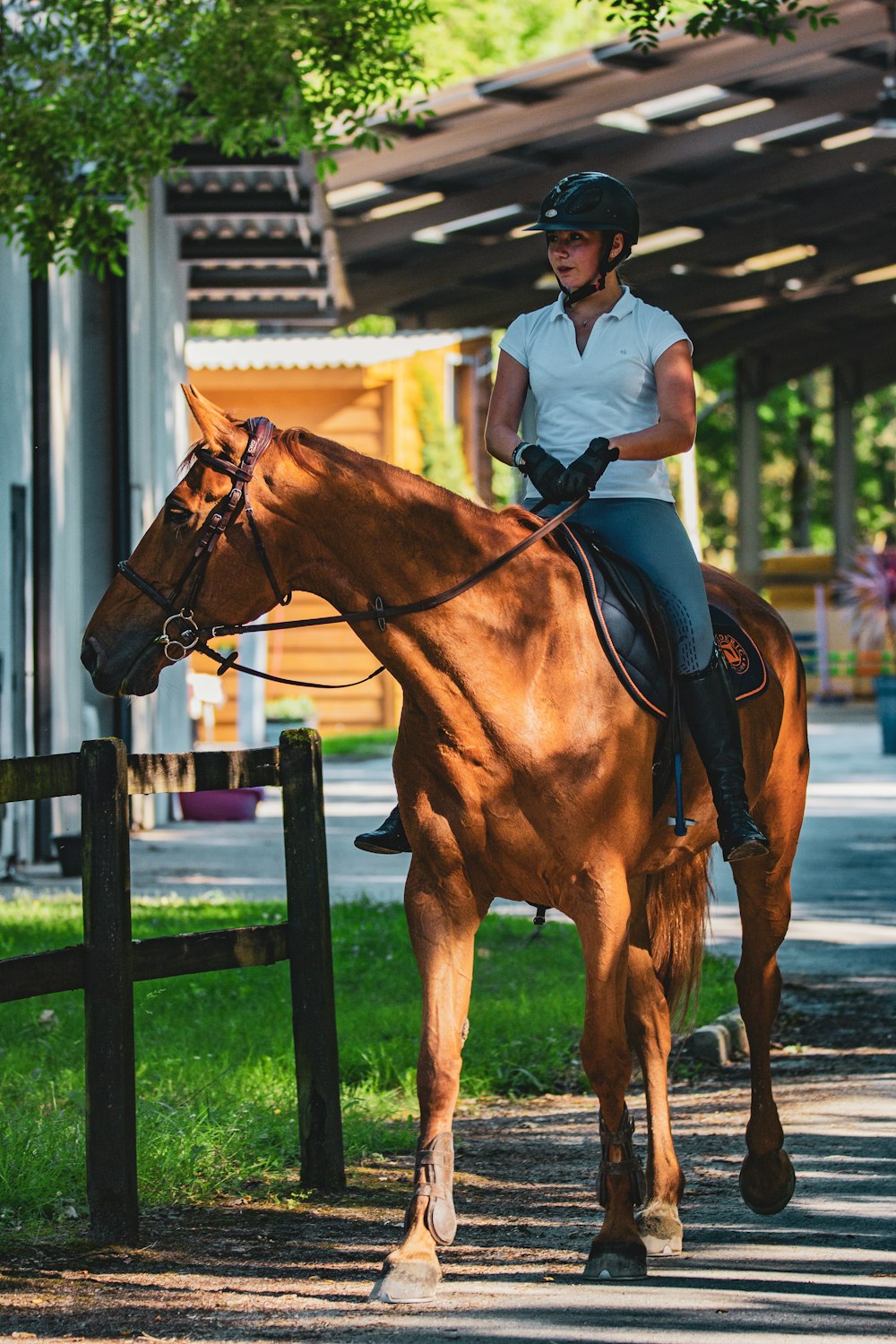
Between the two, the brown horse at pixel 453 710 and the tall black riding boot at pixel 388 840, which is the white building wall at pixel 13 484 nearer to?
the tall black riding boot at pixel 388 840

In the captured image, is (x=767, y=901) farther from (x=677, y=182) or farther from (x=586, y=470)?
(x=677, y=182)

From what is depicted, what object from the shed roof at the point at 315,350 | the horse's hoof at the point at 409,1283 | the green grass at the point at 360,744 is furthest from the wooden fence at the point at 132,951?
the shed roof at the point at 315,350

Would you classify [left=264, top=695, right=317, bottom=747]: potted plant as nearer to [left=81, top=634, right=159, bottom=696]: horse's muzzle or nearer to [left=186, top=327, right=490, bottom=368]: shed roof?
[left=186, top=327, right=490, bottom=368]: shed roof

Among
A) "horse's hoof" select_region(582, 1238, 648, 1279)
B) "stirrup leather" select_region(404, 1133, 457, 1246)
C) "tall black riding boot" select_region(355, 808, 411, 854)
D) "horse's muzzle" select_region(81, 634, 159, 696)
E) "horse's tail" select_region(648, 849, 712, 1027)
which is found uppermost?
"horse's muzzle" select_region(81, 634, 159, 696)

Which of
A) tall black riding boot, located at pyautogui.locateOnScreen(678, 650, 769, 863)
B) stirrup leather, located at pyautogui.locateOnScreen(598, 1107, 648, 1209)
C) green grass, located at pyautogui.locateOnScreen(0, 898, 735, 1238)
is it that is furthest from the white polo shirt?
green grass, located at pyautogui.locateOnScreen(0, 898, 735, 1238)

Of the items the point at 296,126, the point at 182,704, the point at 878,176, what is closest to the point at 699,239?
the point at 878,176

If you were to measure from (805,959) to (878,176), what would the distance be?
800 inches

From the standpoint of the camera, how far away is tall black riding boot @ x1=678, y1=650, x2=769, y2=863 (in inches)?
219

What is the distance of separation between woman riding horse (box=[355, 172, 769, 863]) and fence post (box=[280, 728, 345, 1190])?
60 centimetres

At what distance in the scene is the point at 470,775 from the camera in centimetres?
499

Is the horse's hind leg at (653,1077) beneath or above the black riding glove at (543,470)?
beneath

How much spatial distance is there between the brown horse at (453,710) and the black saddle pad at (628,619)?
43 mm

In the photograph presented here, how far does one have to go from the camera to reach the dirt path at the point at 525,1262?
15.5ft

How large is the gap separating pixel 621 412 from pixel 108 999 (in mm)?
2306
